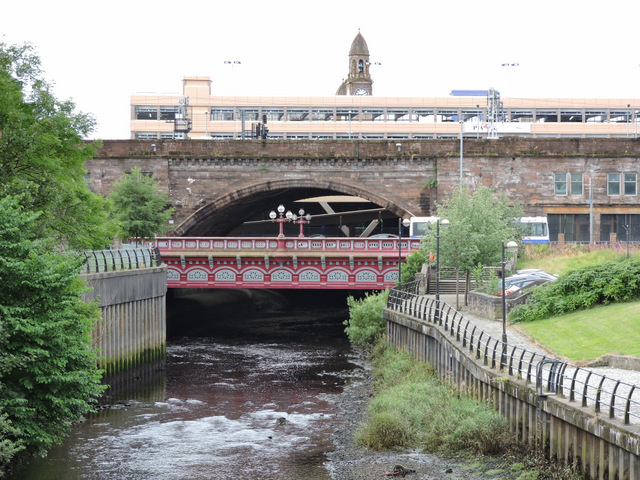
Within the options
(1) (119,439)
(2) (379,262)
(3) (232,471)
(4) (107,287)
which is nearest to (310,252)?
(2) (379,262)

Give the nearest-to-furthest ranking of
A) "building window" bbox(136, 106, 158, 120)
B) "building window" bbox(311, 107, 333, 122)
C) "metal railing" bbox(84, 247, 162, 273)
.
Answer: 1. "metal railing" bbox(84, 247, 162, 273)
2. "building window" bbox(311, 107, 333, 122)
3. "building window" bbox(136, 106, 158, 120)

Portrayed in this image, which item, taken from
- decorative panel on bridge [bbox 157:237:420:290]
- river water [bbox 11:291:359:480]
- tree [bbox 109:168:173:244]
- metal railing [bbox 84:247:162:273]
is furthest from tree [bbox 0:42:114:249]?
tree [bbox 109:168:173:244]

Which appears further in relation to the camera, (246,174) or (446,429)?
(246,174)

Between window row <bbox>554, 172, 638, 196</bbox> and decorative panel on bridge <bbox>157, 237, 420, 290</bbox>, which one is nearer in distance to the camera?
decorative panel on bridge <bbox>157, 237, 420, 290</bbox>

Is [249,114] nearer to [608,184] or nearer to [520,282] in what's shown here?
[608,184]

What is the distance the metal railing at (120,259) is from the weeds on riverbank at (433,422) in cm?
1306

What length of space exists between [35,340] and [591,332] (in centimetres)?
1751

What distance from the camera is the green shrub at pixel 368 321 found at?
1865 inches

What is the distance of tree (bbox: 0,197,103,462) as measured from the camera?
22109mm

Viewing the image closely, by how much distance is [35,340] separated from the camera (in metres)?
22.4

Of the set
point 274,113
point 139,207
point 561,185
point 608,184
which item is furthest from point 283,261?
point 274,113

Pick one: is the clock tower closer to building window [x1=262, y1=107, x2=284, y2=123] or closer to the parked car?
building window [x1=262, y1=107, x2=284, y2=123]

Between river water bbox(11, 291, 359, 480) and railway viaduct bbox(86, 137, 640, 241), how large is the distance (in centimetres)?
1186

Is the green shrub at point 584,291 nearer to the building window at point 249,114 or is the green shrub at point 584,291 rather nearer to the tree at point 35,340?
the tree at point 35,340
